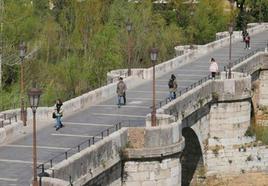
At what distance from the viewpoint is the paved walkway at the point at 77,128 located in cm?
2044

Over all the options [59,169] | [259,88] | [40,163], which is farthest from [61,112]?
[259,88]

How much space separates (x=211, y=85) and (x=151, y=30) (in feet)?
86.4

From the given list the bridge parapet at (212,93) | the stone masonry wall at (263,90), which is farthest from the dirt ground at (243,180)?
the stone masonry wall at (263,90)

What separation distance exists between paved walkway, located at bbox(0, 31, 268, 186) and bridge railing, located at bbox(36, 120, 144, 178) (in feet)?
0.72

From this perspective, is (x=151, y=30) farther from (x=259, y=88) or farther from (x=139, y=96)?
(x=139, y=96)

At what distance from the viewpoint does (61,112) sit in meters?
25.2

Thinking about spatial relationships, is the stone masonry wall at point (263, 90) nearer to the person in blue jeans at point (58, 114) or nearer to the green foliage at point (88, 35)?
the green foliage at point (88, 35)

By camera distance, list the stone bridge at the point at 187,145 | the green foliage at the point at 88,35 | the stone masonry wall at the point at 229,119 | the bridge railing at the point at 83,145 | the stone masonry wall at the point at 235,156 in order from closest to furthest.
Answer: the bridge railing at the point at 83,145 < the stone bridge at the point at 187,145 < the stone masonry wall at the point at 229,119 < the stone masonry wall at the point at 235,156 < the green foliage at the point at 88,35

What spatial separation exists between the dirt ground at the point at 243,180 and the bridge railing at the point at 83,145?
9.28 m

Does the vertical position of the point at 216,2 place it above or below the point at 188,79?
above

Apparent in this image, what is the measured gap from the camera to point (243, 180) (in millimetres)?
34938

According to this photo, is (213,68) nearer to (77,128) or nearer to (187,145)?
(187,145)

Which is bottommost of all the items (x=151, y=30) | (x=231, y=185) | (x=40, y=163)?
(x=231, y=185)

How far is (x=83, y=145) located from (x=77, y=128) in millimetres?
2748
